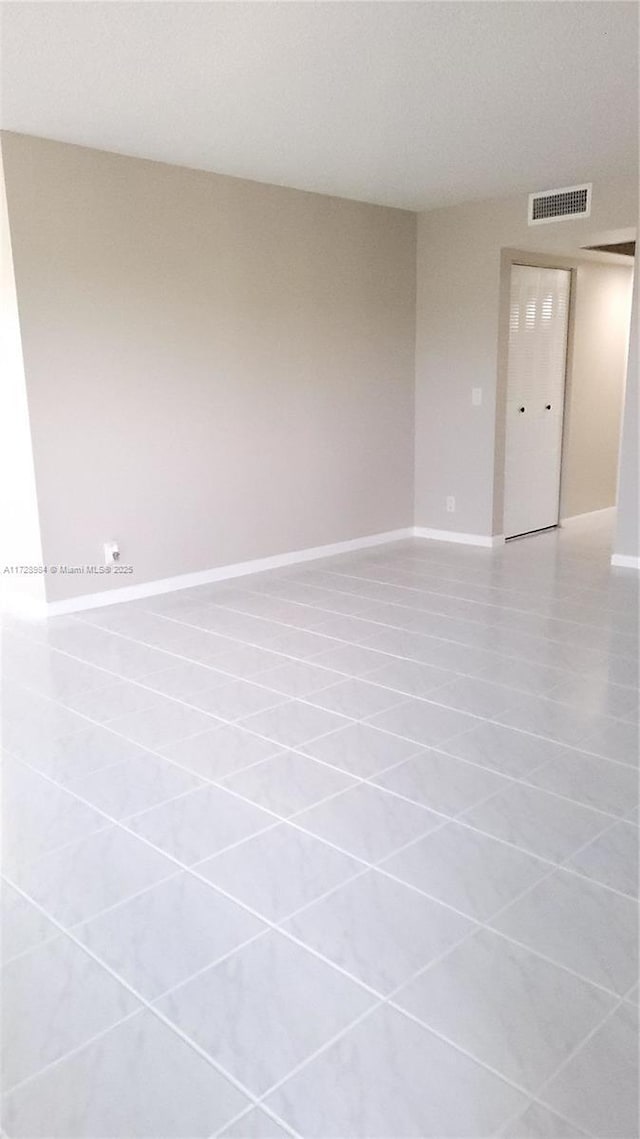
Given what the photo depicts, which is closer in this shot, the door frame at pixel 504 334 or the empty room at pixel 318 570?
the empty room at pixel 318 570

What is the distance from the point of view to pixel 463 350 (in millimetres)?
6012

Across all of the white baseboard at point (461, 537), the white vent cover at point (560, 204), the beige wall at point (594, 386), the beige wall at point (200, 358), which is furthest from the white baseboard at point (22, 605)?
the beige wall at point (594, 386)

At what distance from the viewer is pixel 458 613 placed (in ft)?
14.7

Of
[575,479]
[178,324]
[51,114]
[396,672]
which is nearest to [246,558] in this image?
[178,324]

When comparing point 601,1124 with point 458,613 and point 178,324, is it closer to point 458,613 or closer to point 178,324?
point 458,613

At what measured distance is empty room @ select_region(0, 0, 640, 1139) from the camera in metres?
1.71

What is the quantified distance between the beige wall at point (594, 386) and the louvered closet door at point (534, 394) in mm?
102

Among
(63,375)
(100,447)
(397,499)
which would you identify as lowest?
(397,499)

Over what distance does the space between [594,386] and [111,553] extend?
429 cm

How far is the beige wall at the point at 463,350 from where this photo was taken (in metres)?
5.68

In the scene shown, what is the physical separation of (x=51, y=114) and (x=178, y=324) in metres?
1.29

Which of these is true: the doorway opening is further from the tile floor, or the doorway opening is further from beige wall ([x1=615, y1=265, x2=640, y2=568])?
the tile floor

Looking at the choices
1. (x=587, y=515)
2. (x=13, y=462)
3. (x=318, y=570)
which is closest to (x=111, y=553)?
(x=13, y=462)

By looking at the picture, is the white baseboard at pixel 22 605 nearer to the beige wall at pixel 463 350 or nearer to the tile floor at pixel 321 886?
the tile floor at pixel 321 886
